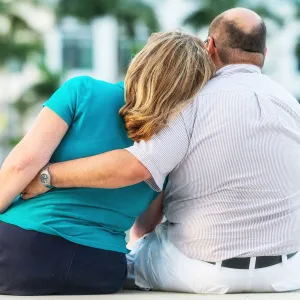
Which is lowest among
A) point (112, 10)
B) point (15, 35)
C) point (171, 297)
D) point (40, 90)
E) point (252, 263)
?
point (40, 90)

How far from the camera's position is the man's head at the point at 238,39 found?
3162 millimetres

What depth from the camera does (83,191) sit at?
295 centimetres

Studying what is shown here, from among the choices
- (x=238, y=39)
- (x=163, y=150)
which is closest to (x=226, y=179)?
(x=163, y=150)

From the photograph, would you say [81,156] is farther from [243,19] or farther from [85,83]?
[243,19]

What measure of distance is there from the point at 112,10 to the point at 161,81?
100 feet

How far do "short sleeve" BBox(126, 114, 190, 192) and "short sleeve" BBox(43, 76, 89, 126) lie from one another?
0.87 feet

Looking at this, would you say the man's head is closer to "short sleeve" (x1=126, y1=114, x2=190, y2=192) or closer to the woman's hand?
"short sleeve" (x1=126, y1=114, x2=190, y2=192)

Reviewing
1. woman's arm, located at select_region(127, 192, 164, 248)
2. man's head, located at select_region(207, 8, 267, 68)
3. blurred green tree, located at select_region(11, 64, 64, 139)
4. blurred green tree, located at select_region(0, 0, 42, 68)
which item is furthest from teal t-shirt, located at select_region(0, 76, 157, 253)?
blurred green tree, located at select_region(0, 0, 42, 68)

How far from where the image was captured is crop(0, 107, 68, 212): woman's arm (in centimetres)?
284

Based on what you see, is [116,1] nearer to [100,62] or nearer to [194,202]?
[100,62]

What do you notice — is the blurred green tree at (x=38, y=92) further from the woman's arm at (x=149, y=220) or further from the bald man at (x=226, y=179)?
the bald man at (x=226, y=179)

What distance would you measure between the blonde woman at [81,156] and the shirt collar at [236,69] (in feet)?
0.29

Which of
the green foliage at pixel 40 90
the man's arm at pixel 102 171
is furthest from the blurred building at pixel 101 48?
the man's arm at pixel 102 171

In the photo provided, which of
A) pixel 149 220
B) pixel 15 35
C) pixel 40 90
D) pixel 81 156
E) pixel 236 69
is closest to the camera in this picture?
pixel 81 156
